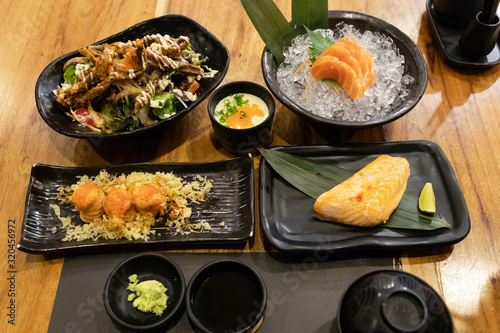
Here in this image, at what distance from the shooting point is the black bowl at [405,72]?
2.05m

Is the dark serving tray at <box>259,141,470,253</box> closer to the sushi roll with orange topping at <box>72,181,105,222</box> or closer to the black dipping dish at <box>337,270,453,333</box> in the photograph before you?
the black dipping dish at <box>337,270,453,333</box>

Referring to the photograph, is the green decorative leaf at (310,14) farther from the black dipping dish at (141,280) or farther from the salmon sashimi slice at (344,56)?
the black dipping dish at (141,280)

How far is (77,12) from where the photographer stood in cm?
315

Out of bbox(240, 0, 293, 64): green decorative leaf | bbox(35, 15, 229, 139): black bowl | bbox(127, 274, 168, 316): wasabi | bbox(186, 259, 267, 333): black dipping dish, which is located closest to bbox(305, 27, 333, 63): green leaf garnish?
bbox(240, 0, 293, 64): green decorative leaf

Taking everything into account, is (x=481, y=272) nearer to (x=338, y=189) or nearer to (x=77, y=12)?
(x=338, y=189)

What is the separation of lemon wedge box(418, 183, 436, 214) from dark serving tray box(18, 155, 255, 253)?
845 millimetres

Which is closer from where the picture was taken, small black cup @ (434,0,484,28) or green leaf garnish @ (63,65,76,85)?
green leaf garnish @ (63,65,76,85)

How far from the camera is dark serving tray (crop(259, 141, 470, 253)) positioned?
6.14 ft

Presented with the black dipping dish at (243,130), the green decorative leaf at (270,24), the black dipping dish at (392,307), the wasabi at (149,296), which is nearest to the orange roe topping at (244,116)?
the black dipping dish at (243,130)

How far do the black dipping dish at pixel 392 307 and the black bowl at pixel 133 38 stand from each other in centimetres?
136

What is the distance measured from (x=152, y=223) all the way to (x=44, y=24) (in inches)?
82.8

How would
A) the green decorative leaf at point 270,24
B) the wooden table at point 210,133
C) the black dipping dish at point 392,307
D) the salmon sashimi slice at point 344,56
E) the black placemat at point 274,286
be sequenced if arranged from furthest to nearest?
the green decorative leaf at point 270,24 → the salmon sashimi slice at point 344,56 → the wooden table at point 210,133 → the black placemat at point 274,286 → the black dipping dish at point 392,307

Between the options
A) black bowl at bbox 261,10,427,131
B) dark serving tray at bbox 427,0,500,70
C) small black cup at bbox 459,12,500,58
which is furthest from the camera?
dark serving tray at bbox 427,0,500,70

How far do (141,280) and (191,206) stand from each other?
454 mm
